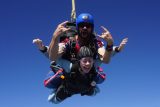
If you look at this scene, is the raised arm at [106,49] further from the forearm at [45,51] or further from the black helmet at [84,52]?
the forearm at [45,51]

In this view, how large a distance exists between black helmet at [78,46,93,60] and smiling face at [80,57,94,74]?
6 centimetres

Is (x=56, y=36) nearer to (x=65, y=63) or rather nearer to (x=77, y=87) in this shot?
(x=65, y=63)

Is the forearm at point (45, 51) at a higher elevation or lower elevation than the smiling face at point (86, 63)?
higher

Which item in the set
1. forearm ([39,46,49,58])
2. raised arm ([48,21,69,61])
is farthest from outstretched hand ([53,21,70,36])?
forearm ([39,46,49,58])

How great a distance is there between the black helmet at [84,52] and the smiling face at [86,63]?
59mm

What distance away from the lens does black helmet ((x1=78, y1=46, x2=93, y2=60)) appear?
766 centimetres

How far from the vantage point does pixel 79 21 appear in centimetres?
782

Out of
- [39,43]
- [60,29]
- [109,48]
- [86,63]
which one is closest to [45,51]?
[39,43]

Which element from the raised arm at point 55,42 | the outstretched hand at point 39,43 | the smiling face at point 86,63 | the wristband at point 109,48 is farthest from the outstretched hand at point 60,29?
the wristband at point 109,48

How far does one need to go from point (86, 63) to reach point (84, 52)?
0.67 feet

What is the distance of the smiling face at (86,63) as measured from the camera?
303 inches

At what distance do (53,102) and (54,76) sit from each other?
0.75 metres

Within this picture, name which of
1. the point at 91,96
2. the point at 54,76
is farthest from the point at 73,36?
the point at 91,96

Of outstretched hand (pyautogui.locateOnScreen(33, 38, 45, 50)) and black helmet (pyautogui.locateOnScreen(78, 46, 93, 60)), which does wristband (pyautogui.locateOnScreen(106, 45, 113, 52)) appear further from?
outstretched hand (pyautogui.locateOnScreen(33, 38, 45, 50))
